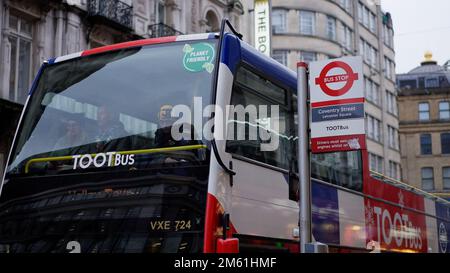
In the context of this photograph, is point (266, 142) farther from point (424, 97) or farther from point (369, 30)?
point (424, 97)

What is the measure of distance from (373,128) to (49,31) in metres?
38.3

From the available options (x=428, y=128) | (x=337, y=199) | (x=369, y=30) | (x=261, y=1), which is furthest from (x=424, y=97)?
(x=337, y=199)

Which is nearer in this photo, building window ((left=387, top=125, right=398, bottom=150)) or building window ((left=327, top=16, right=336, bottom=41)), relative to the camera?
building window ((left=327, top=16, right=336, bottom=41))

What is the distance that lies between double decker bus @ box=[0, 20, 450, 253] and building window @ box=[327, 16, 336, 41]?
39236mm

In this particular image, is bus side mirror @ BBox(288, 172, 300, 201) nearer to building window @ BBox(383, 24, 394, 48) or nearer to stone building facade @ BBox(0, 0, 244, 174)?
stone building facade @ BBox(0, 0, 244, 174)

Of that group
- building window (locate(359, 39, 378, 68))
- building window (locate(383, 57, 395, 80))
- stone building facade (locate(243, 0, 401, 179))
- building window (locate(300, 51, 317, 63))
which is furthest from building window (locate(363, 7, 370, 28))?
building window (locate(300, 51, 317, 63))

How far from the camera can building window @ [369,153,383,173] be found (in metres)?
53.5

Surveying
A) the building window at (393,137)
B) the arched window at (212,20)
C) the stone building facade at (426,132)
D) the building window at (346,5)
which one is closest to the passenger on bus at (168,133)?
the arched window at (212,20)

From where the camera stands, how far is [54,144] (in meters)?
8.29

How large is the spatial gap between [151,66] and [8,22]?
41.3ft

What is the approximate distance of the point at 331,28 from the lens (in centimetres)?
4816

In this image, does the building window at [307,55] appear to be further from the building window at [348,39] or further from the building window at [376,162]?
the building window at [376,162]
